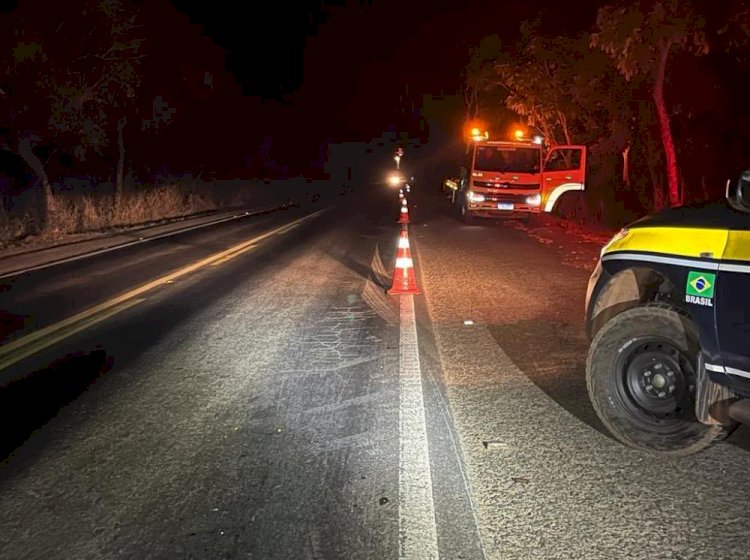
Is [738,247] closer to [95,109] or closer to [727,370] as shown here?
[727,370]

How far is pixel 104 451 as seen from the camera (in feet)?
13.3

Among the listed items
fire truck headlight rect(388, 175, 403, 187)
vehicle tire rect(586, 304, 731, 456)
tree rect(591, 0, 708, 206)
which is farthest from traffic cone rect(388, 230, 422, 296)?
fire truck headlight rect(388, 175, 403, 187)

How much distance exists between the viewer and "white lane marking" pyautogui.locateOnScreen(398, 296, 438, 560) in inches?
119

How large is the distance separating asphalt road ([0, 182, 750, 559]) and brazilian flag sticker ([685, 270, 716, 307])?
3.23 feet

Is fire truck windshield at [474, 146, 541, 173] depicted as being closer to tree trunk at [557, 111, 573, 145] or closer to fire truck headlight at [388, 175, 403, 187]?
tree trunk at [557, 111, 573, 145]

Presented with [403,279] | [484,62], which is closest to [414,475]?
[403,279]

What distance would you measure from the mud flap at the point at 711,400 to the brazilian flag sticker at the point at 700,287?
1.04 feet

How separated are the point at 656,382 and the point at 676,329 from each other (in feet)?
1.19

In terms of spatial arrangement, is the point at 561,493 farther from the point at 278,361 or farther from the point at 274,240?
the point at 274,240

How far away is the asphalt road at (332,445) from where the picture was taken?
309cm

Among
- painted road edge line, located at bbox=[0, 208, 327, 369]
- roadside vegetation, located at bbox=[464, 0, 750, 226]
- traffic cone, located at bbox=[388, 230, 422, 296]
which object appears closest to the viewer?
painted road edge line, located at bbox=[0, 208, 327, 369]

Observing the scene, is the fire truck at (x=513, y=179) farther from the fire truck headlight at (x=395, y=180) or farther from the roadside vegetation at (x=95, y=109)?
the fire truck headlight at (x=395, y=180)

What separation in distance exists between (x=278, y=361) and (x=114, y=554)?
2.98 meters

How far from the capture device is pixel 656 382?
3.94 metres
